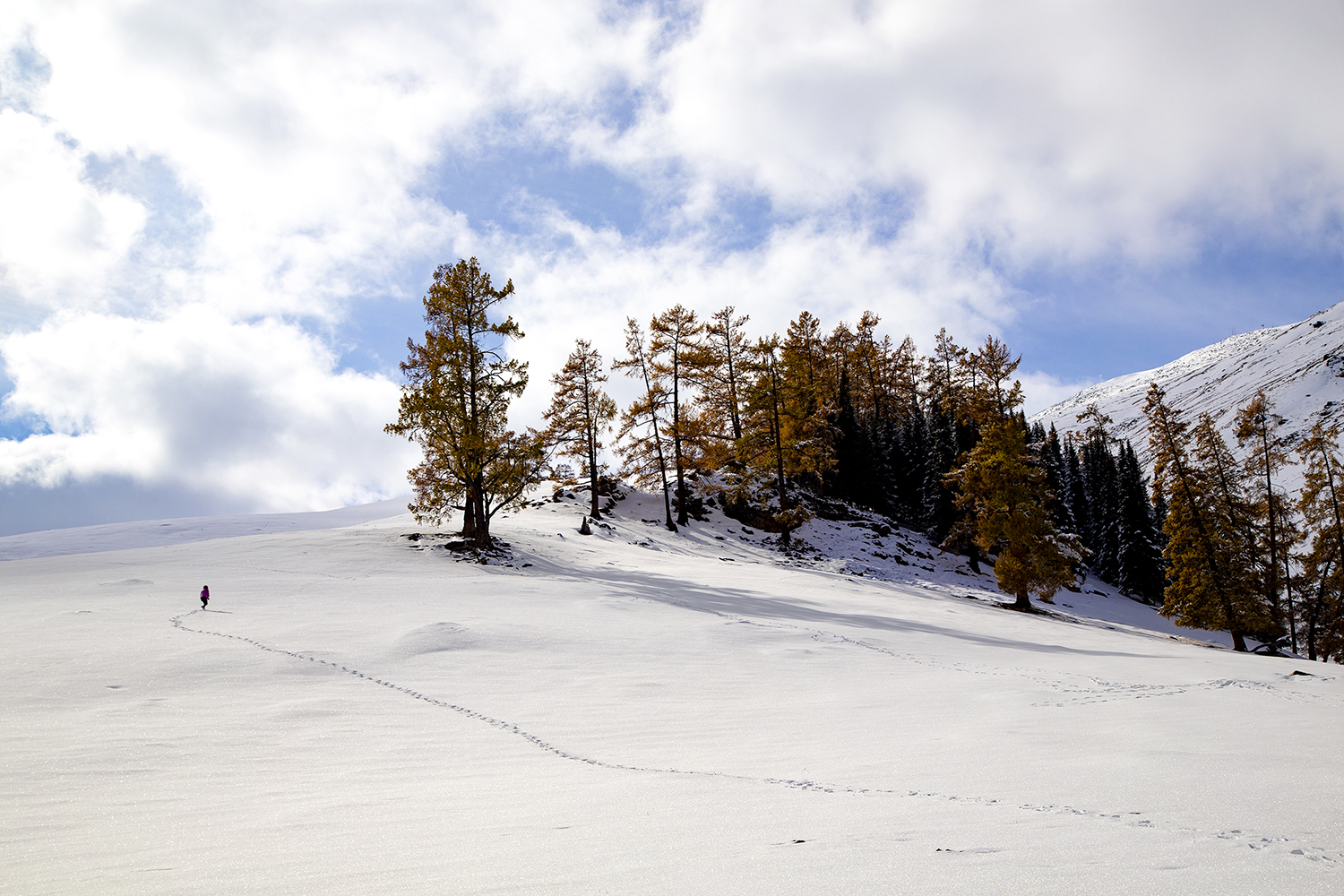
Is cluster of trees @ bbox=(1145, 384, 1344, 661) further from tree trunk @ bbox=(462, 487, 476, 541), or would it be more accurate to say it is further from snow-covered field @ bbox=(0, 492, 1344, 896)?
tree trunk @ bbox=(462, 487, 476, 541)

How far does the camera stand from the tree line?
25.4 meters

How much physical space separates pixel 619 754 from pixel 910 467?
5335 cm

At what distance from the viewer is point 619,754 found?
238 inches

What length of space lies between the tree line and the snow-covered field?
39.5 feet

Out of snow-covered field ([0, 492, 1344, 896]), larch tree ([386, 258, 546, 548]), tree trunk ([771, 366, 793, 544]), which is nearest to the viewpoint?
snow-covered field ([0, 492, 1344, 896])

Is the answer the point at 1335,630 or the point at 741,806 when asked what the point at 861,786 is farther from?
the point at 1335,630

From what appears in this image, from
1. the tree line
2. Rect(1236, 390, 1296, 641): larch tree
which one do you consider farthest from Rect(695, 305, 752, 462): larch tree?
Rect(1236, 390, 1296, 641): larch tree

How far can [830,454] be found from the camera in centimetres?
4438

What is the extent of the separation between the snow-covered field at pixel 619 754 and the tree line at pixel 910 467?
12036 mm

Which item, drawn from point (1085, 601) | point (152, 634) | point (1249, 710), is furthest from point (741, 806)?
point (1085, 601)

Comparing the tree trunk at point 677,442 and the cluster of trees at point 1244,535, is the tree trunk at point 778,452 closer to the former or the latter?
the tree trunk at point 677,442

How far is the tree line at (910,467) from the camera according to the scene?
25.4 metres

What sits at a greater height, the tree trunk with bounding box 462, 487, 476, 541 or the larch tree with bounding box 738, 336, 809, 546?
the larch tree with bounding box 738, 336, 809, 546

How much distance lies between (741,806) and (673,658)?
6.67 metres
